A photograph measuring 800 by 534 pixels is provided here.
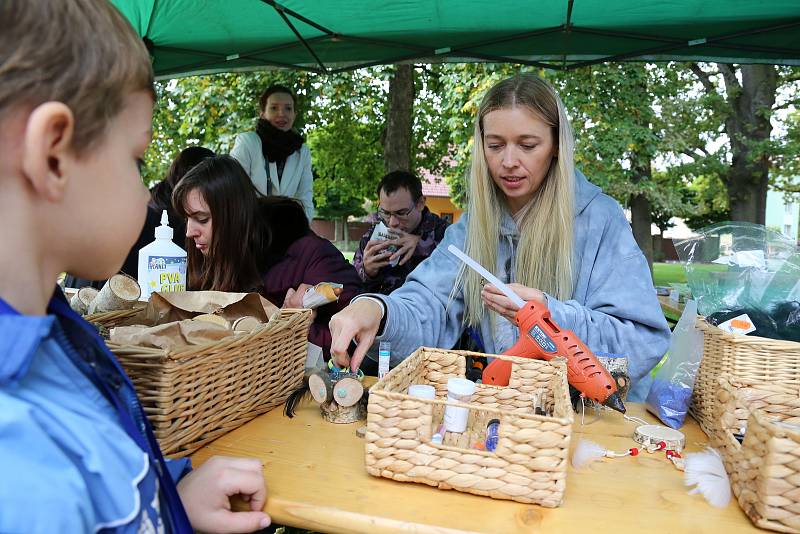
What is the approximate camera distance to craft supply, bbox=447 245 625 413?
1.32m

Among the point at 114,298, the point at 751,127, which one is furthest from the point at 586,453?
the point at 751,127

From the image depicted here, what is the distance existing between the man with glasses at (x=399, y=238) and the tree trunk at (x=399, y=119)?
2712mm

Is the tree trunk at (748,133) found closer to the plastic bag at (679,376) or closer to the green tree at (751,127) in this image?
the green tree at (751,127)

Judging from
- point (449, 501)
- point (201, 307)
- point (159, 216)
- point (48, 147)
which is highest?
point (48, 147)

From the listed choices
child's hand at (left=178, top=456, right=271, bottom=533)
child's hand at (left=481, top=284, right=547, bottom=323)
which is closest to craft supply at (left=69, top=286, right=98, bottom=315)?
child's hand at (left=178, top=456, right=271, bottom=533)

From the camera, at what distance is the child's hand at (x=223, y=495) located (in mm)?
925

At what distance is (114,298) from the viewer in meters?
1.51

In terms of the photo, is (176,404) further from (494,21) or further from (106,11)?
(494,21)

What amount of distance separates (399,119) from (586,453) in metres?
6.28

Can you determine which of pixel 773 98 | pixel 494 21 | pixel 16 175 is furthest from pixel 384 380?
pixel 773 98

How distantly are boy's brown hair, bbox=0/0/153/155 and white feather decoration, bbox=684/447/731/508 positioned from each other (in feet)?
3.45

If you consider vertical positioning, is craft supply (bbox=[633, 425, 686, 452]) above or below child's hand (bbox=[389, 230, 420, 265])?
below

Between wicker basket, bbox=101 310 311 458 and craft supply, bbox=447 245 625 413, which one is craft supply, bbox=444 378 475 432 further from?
wicker basket, bbox=101 310 311 458

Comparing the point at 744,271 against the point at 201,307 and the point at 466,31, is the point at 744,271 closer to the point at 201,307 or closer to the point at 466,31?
the point at 201,307
